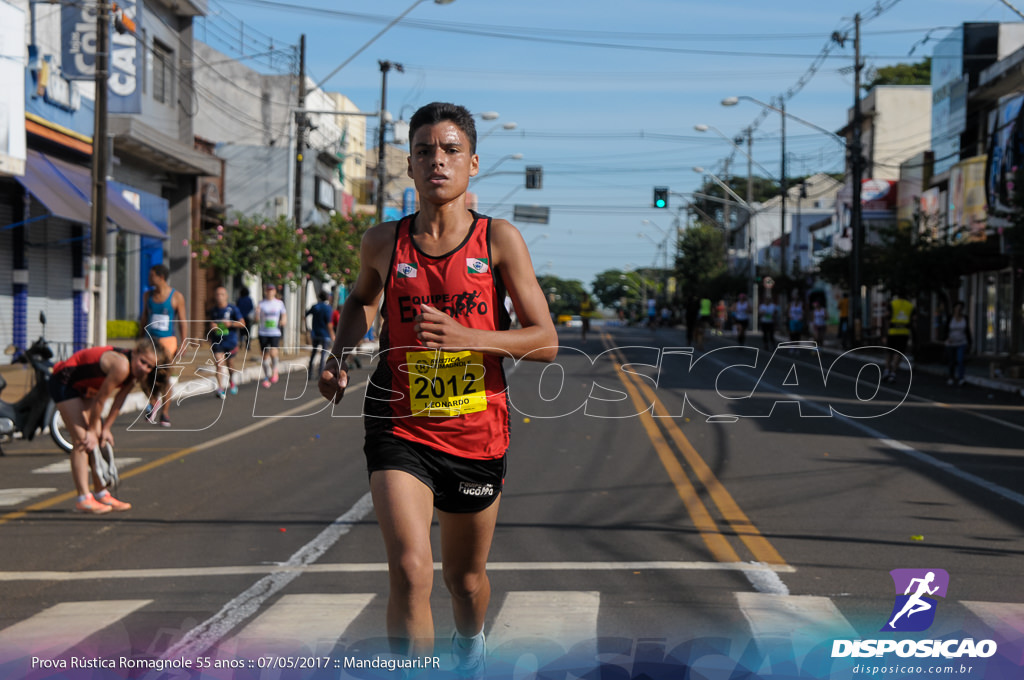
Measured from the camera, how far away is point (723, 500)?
10359 millimetres

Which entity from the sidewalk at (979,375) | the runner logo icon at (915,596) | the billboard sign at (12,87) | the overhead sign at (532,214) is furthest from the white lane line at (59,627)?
the overhead sign at (532,214)

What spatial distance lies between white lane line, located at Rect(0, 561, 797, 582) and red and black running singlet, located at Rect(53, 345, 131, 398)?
200 cm

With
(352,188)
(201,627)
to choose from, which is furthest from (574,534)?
(352,188)

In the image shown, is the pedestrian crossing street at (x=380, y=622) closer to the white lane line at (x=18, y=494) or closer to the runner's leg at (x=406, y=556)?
the runner's leg at (x=406, y=556)

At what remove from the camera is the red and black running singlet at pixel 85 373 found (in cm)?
912

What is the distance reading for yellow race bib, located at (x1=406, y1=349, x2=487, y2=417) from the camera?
4188 mm

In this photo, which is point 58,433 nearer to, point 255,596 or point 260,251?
point 255,596

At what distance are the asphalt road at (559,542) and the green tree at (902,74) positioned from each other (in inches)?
3132

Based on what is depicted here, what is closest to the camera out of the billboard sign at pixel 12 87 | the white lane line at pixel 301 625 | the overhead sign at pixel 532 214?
the white lane line at pixel 301 625

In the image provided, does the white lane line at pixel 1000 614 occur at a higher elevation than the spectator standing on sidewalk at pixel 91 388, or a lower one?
lower

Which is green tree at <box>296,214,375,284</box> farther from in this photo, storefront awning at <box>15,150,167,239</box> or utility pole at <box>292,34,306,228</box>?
storefront awning at <box>15,150,167,239</box>

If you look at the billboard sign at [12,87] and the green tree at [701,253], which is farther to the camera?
the green tree at [701,253]

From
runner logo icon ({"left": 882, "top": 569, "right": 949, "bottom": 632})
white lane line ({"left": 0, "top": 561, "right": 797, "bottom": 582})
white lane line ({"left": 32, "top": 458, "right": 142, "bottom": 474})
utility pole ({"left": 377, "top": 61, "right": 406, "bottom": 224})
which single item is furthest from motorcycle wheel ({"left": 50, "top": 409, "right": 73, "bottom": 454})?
utility pole ({"left": 377, "top": 61, "right": 406, "bottom": 224})

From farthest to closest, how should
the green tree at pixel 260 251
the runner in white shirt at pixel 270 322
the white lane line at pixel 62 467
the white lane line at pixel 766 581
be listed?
the green tree at pixel 260 251 < the runner in white shirt at pixel 270 322 < the white lane line at pixel 62 467 < the white lane line at pixel 766 581
